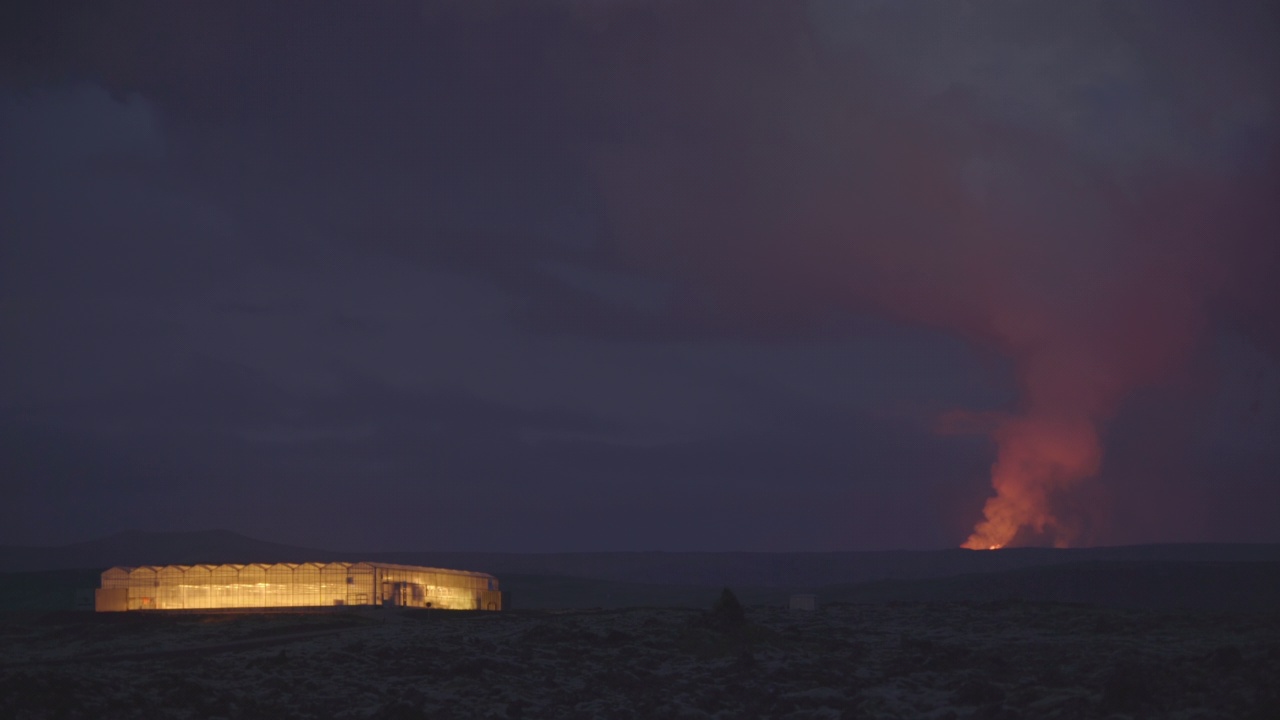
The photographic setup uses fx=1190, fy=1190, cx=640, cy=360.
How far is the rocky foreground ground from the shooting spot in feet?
136

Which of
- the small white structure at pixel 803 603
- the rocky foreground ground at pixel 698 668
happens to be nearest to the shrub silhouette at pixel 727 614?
the rocky foreground ground at pixel 698 668

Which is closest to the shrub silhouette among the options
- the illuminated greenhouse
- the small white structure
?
the small white structure

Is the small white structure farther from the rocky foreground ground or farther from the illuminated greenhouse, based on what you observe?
the illuminated greenhouse

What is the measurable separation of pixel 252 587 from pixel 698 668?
58.0 meters

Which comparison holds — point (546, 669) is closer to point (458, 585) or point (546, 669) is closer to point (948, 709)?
point (948, 709)

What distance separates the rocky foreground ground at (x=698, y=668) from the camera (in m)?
41.3

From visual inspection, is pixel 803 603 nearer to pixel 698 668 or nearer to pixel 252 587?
pixel 698 668

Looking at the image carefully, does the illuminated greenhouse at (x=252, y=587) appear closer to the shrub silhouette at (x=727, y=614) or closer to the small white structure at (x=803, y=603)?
the small white structure at (x=803, y=603)

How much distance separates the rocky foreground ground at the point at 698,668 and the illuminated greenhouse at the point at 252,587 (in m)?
27.3

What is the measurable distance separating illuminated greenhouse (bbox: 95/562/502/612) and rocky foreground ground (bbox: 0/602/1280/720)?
27.3 meters

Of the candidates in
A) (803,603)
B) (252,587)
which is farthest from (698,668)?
(252,587)

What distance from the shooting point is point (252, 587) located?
99.8m

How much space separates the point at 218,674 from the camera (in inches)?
2042

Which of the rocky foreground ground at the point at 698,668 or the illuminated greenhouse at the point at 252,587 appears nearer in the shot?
the rocky foreground ground at the point at 698,668
